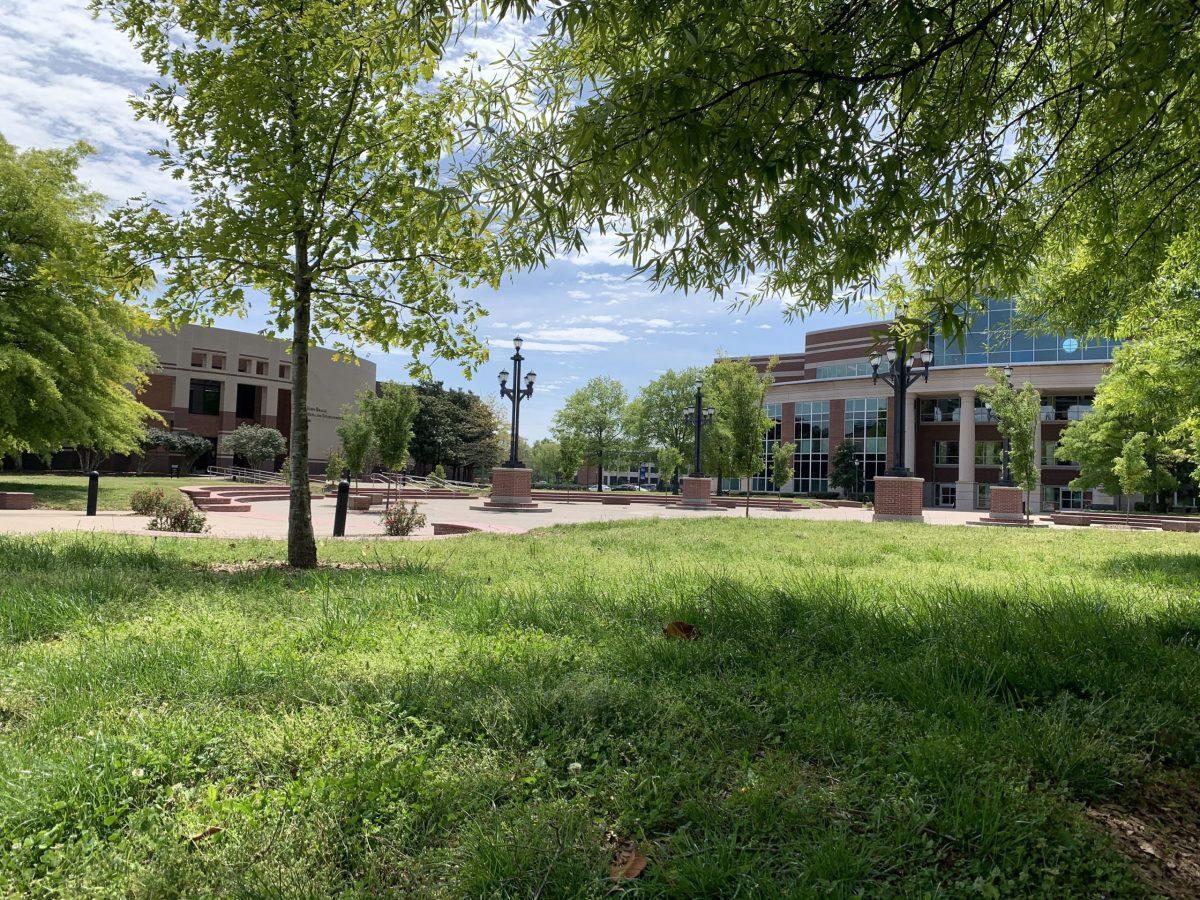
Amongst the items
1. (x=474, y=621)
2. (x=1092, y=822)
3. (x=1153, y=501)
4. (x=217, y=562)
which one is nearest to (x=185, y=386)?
(x=217, y=562)

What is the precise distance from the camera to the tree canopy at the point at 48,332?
20953mm

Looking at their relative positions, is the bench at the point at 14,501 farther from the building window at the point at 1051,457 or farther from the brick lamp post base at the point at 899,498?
the building window at the point at 1051,457

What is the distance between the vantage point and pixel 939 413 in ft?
197

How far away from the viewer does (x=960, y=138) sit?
4664 mm

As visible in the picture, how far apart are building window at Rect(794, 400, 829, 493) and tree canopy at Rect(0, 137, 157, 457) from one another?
2214 inches

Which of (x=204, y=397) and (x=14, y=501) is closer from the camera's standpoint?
(x=14, y=501)

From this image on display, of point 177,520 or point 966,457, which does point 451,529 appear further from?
point 966,457

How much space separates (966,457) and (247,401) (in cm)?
6083

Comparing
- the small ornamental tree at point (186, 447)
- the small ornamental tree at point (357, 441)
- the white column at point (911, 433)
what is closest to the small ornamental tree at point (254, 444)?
the small ornamental tree at point (186, 447)

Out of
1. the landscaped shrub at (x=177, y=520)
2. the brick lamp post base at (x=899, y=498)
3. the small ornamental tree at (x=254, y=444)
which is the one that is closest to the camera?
the landscaped shrub at (x=177, y=520)

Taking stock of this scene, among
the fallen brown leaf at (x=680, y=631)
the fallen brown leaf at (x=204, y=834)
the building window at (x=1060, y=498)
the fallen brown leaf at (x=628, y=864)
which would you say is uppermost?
the fallen brown leaf at (x=680, y=631)

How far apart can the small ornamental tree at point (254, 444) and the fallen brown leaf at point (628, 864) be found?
5549 centimetres

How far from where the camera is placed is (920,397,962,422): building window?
194 feet

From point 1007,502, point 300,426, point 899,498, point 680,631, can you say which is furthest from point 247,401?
point 680,631
